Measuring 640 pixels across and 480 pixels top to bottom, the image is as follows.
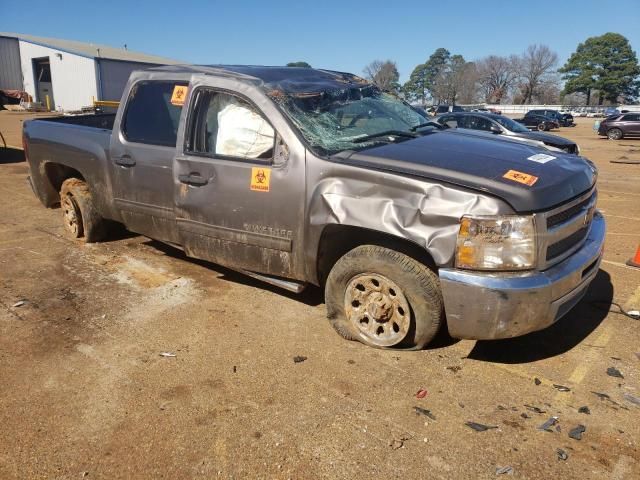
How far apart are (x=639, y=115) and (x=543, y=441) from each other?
97.1 ft

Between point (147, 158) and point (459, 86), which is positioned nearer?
point (147, 158)

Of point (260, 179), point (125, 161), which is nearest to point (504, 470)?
point (260, 179)

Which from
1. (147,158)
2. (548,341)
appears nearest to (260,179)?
(147,158)

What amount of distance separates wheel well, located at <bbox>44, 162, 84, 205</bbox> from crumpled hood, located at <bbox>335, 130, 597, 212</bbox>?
384 cm

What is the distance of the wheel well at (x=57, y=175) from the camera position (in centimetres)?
567

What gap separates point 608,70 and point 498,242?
95.0 metres

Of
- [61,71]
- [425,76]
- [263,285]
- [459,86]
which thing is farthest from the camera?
[425,76]

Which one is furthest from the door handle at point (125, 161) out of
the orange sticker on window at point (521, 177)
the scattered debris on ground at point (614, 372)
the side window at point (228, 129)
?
the scattered debris on ground at point (614, 372)

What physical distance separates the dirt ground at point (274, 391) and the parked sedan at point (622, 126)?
25692 millimetres

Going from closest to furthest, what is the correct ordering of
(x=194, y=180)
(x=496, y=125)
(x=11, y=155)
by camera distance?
(x=194, y=180) < (x=11, y=155) < (x=496, y=125)

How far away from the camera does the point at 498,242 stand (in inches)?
107

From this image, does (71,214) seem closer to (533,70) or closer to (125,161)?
(125,161)

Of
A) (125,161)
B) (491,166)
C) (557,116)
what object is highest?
(557,116)

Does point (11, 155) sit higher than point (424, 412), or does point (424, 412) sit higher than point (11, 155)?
point (11, 155)
